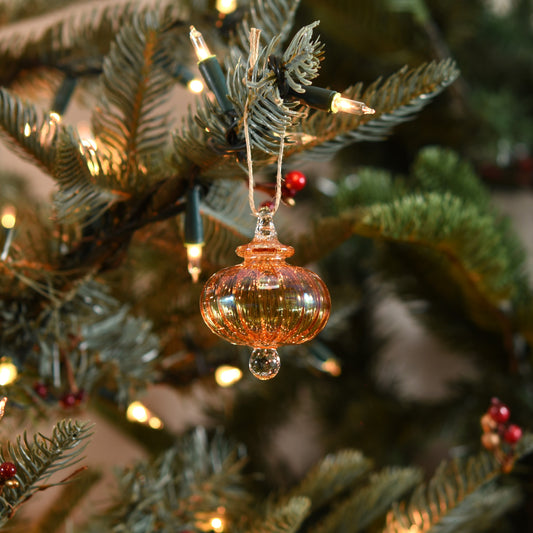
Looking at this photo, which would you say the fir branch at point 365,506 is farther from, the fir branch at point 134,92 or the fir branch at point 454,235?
the fir branch at point 134,92

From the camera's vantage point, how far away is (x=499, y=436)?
→ 0.39m

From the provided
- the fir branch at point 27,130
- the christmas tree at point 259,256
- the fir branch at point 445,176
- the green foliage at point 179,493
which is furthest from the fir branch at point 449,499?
the fir branch at point 27,130

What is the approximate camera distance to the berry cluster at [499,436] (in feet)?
1.23

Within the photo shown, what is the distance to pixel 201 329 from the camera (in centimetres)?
44

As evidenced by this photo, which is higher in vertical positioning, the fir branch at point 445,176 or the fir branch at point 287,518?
the fir branch at point 445,176

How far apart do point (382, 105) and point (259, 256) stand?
4.2 inches

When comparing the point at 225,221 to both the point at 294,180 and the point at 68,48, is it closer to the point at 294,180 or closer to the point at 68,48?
the point at 294,180

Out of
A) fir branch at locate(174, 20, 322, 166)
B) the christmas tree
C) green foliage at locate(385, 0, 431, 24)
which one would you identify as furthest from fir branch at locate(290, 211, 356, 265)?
green foliage at locate(385, 0, 431, 24)

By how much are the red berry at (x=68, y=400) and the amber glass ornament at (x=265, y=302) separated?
151 mm

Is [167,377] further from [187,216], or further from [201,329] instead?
[187,216]

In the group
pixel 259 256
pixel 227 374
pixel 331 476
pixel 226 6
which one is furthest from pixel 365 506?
pixel 226 6

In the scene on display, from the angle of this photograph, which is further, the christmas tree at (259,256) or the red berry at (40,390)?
the red berry at (40,390)

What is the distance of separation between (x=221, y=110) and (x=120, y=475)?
0.26 meters

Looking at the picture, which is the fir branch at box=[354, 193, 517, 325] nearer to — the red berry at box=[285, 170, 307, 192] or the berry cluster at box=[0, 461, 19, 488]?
the red berry at box=[285, 170, 307, 192]
